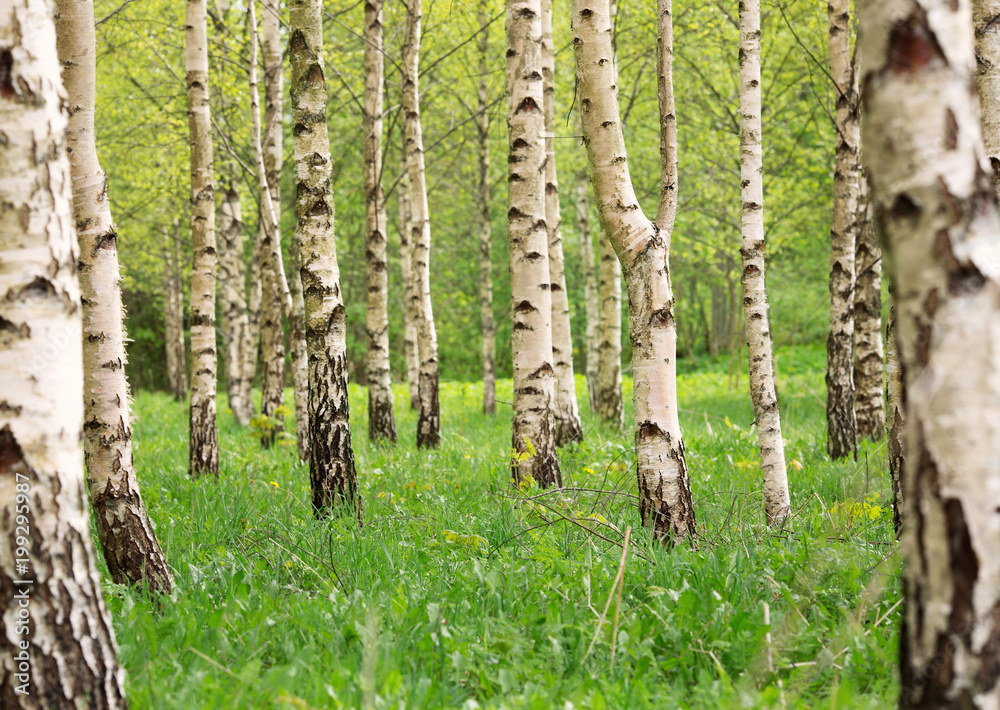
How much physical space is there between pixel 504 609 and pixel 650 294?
1.88 metres

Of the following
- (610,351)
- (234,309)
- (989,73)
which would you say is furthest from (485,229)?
(989,73)

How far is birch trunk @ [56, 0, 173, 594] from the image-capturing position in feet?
11.3

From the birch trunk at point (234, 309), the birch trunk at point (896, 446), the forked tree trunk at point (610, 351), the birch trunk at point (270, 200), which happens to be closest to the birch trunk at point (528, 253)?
the birch trunk at point (896, 446)

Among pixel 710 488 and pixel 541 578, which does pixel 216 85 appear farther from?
pixel 541 578

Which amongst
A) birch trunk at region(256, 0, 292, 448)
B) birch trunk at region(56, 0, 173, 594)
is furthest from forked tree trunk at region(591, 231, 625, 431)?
birch trunk at region(56, 0, 173, 594)

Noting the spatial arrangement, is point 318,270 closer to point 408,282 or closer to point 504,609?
point 504,609

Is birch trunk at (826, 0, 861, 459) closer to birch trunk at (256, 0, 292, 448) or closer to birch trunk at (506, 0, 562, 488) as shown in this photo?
birch trunk at (506, 0, 562, 488)

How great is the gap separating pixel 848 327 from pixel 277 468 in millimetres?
6141

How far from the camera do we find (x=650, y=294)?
13.3 ft

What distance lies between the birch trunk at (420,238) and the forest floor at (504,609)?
385 centimetres

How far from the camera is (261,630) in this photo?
116 inches

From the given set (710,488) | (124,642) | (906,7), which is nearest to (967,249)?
(906,7)

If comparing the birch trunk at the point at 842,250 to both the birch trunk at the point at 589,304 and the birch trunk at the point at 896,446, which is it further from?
the birch trunk at the point at 589,304

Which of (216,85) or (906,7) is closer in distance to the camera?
(906,7)
